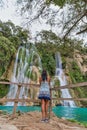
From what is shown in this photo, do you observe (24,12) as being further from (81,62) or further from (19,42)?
(81,62)

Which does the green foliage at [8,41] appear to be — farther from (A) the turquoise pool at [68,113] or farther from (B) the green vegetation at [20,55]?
(A) the turquoise pool at [68,113]

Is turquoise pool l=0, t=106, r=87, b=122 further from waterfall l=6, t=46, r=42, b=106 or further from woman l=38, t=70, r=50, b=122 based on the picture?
waterfall l=6, t=46, r=42, b=106

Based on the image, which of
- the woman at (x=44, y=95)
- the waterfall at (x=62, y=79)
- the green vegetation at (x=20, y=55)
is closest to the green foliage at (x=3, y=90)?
the green vegetation at (x=20, y=55)

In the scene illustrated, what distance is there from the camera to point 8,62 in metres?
31.3

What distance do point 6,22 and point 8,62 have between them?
247 inches

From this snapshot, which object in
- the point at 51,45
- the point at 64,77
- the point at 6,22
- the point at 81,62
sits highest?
the point at 6,22

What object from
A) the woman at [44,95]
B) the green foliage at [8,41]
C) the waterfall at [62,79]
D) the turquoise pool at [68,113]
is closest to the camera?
the woman at [44,95]

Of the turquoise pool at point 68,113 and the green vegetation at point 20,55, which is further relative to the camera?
the green vegetation at point 20,55

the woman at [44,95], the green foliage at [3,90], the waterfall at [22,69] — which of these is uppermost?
the waterfall at [22,69]

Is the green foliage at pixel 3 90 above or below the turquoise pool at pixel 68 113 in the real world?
above

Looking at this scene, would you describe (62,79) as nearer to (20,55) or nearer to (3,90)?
(20,55)

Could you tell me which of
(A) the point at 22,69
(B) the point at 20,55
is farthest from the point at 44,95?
(B) the point at 20,55

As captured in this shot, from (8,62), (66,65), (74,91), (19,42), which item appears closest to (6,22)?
(19,42)

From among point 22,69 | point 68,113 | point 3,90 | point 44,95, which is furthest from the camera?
point 22,69
